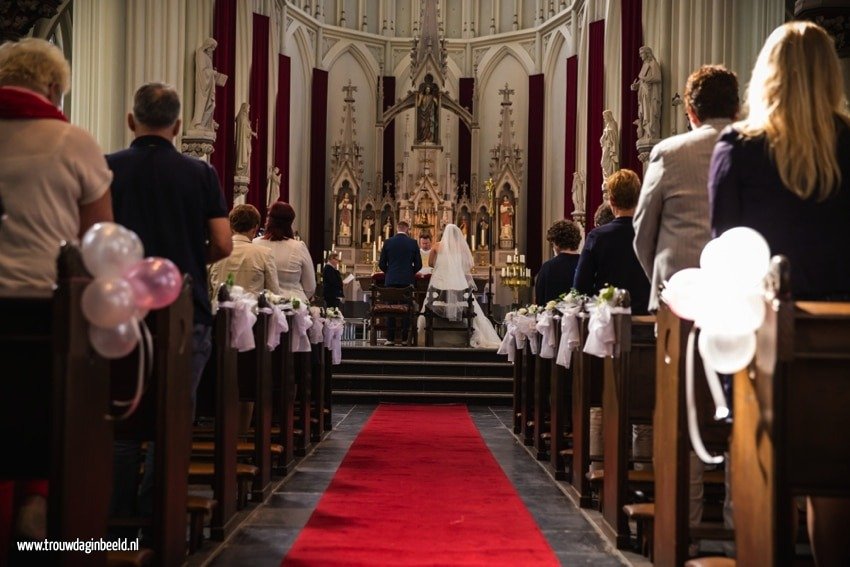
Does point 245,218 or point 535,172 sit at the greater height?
point 535,172

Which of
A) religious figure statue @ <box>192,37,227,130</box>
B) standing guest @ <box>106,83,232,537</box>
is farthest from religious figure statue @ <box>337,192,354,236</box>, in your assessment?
standing guest @ <box>106,83,232,537</box>

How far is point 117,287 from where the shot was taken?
2.65m

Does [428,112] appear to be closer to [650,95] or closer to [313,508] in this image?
[650,95]

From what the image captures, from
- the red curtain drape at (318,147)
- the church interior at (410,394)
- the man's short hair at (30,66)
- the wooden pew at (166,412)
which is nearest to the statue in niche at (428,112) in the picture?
the red curtain drape at (318,147)

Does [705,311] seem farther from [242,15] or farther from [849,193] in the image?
[242,15]

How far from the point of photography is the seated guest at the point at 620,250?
18.1ft

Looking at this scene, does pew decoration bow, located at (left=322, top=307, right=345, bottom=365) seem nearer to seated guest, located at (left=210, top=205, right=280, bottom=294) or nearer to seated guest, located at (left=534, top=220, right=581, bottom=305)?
seated guest, located at (left=534, top=220, right=581, bottom=305)

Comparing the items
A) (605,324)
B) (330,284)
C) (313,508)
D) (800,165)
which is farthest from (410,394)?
(800,165)

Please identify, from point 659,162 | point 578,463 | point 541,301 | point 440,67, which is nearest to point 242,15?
point 440,67

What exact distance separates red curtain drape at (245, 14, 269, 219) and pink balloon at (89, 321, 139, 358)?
547 inches

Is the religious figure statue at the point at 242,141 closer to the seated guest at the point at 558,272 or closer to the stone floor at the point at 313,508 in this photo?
the stone floor at the point at 313,508

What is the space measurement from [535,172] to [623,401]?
1764cm

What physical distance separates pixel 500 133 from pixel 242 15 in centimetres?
738

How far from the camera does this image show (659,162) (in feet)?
13.6
